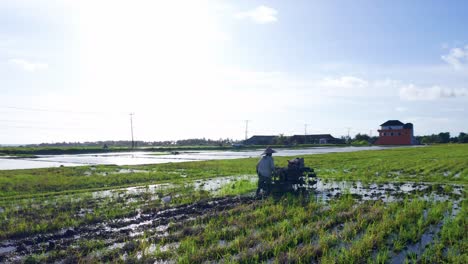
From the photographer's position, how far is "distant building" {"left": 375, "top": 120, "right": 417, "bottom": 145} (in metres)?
64.2

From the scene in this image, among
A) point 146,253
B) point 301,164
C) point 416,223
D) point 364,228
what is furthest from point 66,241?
point 301,164

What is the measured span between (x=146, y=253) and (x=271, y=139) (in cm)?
6557

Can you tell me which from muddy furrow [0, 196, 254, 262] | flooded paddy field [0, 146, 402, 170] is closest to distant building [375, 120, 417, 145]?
flooded paddy field [0, 146, 402, 170]

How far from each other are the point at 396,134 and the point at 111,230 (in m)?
65.9

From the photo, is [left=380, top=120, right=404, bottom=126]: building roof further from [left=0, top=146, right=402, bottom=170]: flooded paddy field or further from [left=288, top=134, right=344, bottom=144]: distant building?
[left=0, top=146, right=402, bottom=170]: flooded paddy field

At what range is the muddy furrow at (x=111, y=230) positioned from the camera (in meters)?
5.81

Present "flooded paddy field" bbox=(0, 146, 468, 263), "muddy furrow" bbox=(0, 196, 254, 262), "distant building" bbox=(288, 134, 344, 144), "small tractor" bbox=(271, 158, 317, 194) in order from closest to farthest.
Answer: "flooded paddy field" bbox=(0, 146, 468, 263)
"muddy furrow" bbox=(0, 196, 254, 262)
"small tractor" bbox=(271, 158, 317, 194)
"distant building" bbox=(288, 134, 344, 144)

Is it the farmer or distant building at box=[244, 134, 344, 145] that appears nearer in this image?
the farmer

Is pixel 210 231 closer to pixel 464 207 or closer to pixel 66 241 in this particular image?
pixel 66 241

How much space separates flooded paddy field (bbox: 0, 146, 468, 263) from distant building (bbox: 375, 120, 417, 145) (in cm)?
5646

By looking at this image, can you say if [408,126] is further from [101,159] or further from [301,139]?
[101,159]

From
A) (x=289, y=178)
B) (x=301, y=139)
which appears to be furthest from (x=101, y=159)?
(x=301, y=139)

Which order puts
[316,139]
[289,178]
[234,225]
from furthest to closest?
[316,139] → [289,178] → [234,225]

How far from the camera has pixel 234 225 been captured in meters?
7.02
